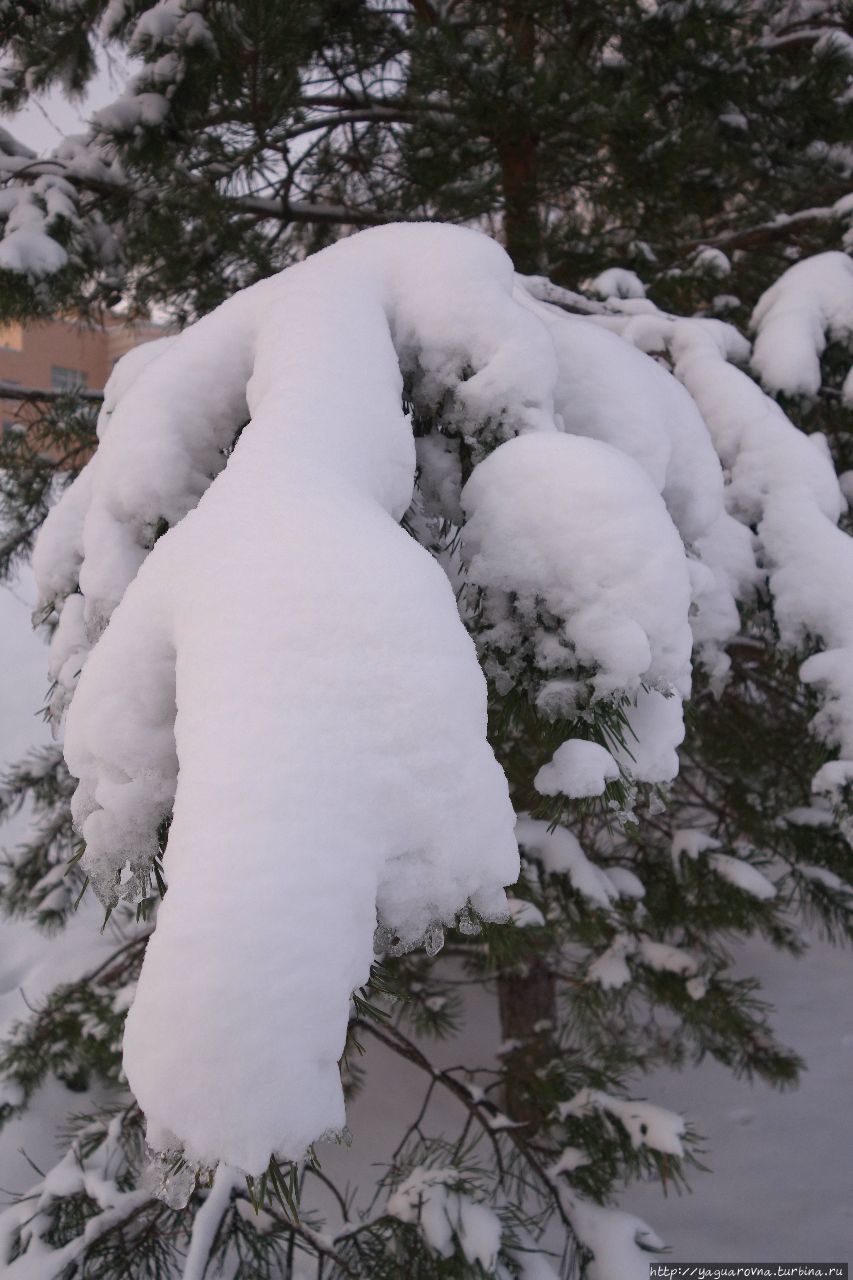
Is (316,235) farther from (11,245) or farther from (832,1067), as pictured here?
(832,1067)

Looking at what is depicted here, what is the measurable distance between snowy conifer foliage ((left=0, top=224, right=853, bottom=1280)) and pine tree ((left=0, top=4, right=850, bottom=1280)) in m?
0.01

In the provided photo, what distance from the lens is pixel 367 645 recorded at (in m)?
0.56

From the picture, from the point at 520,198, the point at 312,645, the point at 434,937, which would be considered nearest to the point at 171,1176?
the point at 434,937

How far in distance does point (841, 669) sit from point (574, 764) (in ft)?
2.27

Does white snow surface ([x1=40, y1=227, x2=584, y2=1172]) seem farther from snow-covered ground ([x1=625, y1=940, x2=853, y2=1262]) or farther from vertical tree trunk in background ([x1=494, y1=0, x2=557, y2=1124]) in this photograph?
snow-covered ground ([x1=625, y1=940, x2=853, y2=1262])

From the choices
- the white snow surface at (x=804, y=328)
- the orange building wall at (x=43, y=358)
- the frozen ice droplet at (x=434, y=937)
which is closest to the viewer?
the frozen ice droplet at (x=434, y=937)

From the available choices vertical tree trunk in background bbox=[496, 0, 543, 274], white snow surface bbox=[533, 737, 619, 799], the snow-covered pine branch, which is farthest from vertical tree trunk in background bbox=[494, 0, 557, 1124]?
white snow surface bbox=[533, 737, 619, 799]

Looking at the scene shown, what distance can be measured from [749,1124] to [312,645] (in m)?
4.43

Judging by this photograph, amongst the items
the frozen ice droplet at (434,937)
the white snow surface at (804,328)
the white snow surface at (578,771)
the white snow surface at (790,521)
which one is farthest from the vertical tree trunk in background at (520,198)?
the frozen ice droplet at (434,937)

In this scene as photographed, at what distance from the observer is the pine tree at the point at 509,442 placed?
1.18 meters

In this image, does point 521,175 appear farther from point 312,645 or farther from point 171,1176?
point 171,1176

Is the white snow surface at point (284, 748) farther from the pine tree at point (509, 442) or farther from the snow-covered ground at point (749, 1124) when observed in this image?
the snow-covered ground at point (749, 1124)

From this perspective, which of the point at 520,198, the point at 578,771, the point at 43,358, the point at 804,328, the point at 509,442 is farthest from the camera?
the point at 43,358

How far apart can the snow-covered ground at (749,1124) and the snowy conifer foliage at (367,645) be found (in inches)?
73.9
